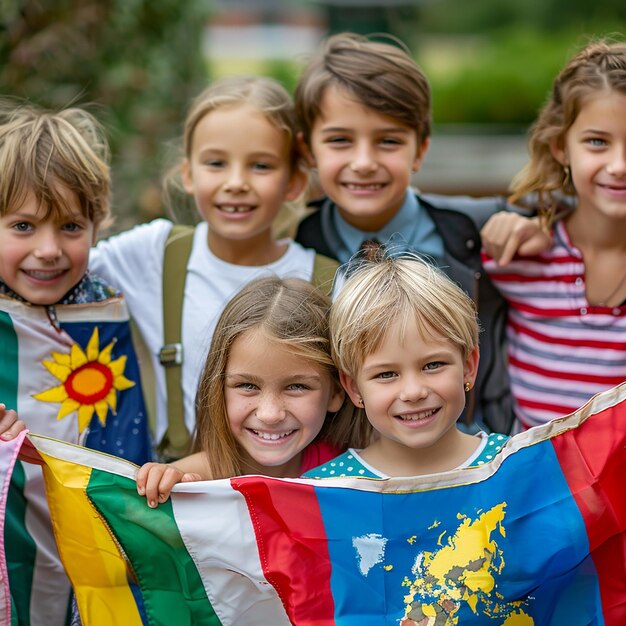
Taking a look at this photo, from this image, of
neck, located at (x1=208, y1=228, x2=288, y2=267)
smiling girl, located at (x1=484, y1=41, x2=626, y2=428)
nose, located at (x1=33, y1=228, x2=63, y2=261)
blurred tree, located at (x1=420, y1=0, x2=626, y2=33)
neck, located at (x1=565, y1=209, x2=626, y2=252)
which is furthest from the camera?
blurred tree, located at (x1=420, y1=0, x2=626, y2=33)

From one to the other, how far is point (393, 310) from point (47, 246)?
43.2 inches

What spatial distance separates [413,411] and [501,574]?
1.51 ft

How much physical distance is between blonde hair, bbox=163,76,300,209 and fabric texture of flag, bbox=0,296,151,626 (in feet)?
2.58

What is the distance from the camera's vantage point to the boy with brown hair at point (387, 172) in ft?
11.3

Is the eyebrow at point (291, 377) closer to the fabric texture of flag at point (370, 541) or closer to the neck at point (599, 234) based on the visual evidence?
the fabric texture of flag at point (370, 541)

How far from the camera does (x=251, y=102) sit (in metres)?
3.53

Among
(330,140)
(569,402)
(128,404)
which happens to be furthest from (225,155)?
(569,402)

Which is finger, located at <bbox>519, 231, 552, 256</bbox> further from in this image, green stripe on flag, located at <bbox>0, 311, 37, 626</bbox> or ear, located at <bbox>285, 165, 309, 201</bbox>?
green stripe on flag, located at <bbox>0, 311, 37, 626</bbox>

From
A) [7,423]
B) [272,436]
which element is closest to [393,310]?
[272,436]

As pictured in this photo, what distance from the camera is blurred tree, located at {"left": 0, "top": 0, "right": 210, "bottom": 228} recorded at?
5.56m

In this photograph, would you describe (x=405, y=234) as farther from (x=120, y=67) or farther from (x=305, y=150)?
(x=120, y=67)

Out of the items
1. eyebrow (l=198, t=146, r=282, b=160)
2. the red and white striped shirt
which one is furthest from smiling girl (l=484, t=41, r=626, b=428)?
eyebrow (l=198, t=146, r=282, b=160)

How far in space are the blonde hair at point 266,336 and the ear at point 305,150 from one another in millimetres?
831

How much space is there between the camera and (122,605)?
8.59ft
